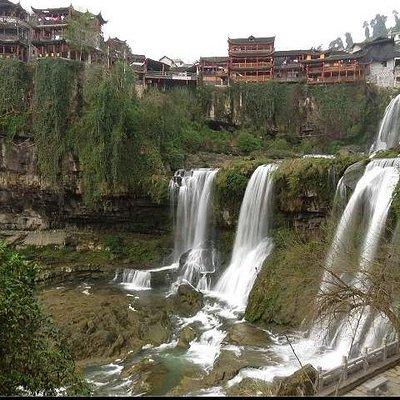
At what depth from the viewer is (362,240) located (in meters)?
15.8

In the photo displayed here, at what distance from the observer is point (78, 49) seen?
1430 inches

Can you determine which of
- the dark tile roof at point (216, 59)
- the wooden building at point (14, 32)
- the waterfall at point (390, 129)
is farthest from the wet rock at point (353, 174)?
the wooden building at point (14, 32)

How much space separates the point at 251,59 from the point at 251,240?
1079 inches

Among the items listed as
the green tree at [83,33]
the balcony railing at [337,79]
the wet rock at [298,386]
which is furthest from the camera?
the balcony railing at [337,79]

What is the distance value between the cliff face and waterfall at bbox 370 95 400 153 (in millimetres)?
18647

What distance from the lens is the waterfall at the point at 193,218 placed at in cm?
2512

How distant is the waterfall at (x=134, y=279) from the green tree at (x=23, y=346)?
48.1ft

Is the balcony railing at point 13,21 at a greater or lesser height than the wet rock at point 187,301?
greater

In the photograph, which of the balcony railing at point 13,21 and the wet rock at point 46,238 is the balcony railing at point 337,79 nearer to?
the wet rock at point 46,238

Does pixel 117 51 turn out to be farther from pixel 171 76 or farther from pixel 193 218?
pixel 193 218

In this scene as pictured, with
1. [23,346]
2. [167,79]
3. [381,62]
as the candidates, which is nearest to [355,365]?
[23,346]

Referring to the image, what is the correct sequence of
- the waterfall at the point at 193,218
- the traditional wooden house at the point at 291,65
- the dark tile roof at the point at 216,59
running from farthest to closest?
the dark tile roof at the point at 216,59, the traditional wooden house at the point at 291,65, the waterfall at the point at 193,218

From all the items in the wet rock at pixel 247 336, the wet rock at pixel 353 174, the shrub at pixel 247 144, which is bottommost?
the wet rock at pixel 247 336

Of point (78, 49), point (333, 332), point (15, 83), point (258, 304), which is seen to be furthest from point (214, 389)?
point (78, 49)
